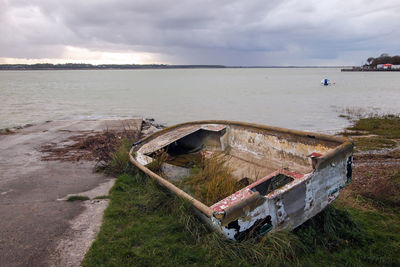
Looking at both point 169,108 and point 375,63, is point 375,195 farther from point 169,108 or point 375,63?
point 375,63

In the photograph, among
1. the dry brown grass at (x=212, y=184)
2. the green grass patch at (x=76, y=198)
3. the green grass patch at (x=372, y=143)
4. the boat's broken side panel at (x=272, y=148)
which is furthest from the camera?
the green grass patch at (x=372, y=143)

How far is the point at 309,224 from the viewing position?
4.23 meters

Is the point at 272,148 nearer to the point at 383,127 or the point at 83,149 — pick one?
the point at 83,149

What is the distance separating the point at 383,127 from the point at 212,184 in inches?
501

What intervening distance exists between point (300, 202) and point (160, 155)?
12.2 feet

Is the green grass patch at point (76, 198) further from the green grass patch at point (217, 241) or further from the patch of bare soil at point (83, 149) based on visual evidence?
the patch of bare soil at point (83, 149)

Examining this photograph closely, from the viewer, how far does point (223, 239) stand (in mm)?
3395

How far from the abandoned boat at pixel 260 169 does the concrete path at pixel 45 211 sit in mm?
1170

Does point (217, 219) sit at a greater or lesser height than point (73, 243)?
greater

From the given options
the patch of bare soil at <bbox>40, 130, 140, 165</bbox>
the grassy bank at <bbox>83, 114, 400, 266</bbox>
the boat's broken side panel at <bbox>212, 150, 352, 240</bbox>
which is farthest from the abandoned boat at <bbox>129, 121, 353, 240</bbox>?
the patch of bare soil at <bbox>40, 130, 140, 165</bbox>

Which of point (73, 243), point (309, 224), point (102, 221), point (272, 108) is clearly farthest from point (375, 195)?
point (272, 108)

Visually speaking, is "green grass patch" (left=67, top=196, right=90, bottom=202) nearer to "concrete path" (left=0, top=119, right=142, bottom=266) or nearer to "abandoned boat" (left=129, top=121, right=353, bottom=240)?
"concrete path" (left=0, top=119, right=142, bottom=266)

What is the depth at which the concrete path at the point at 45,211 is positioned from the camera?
347cm

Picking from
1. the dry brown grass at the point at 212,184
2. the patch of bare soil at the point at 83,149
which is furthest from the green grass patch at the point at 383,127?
the patch of bare soil at the point at 83,149
